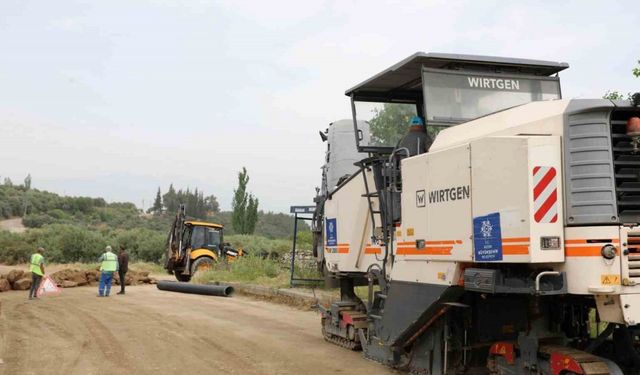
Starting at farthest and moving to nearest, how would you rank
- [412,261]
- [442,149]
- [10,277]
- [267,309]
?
[10,277] < [267,309] < [412,261] < [442,149]

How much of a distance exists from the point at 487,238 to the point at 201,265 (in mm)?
21774

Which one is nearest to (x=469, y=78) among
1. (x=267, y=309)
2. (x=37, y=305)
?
(x=267, y=309)

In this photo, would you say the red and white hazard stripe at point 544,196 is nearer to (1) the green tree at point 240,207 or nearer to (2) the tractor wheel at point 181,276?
(2) the tractor wheel at point 181,276

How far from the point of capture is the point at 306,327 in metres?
12.2

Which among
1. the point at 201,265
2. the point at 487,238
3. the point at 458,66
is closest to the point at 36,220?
the point at 201,265

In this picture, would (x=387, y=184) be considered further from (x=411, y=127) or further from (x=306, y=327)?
(x=306, y=327)

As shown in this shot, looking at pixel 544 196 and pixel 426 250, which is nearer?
pixel 544 196

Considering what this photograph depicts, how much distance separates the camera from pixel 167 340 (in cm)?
1034

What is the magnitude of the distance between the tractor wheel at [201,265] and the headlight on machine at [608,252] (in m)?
21.8

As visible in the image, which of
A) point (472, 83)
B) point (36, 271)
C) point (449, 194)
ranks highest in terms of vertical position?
point (472, 83)

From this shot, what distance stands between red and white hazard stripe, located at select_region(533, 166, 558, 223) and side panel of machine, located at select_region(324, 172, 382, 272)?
322 cm

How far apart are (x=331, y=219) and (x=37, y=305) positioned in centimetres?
1041

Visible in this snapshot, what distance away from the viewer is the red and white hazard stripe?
5184 mm

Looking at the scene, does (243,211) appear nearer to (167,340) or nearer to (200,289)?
(200,289)
